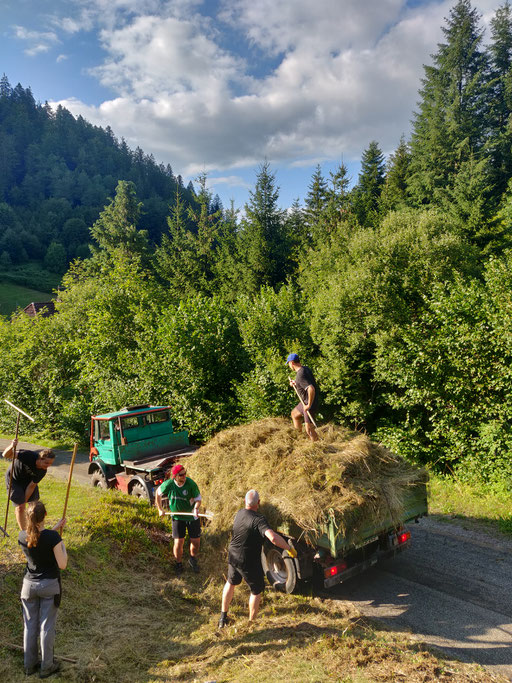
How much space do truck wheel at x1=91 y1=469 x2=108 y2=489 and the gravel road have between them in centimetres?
761

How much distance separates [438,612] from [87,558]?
5.60 metres

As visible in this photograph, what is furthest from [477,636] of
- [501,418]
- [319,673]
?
[501,418]

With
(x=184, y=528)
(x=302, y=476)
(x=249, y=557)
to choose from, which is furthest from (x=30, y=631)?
(x=302, y=476)

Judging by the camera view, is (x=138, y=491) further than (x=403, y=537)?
Yes

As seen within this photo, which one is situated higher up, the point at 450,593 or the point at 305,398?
the point at 305,398

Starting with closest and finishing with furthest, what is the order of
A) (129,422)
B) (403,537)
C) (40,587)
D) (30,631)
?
(40,587)
(30,631)
(403,537)
(129,422)

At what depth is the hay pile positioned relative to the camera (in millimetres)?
6566

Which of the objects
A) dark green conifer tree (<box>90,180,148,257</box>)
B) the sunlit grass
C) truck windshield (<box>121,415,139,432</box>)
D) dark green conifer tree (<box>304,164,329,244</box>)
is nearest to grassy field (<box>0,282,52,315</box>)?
dark green conifer tree (<box>90,180,148,257</box>)

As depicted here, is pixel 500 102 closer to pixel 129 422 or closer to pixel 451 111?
pixel 451 111

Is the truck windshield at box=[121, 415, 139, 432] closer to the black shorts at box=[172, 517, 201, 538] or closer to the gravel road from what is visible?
the black shorts at box=[172, 517, 201, 538]

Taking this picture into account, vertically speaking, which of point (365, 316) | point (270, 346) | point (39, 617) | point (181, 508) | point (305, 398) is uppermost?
point (365, 316)

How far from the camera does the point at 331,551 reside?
6.29 meters

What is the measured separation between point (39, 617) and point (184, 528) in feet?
10.1

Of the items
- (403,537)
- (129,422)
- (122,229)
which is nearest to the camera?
(403,537)
